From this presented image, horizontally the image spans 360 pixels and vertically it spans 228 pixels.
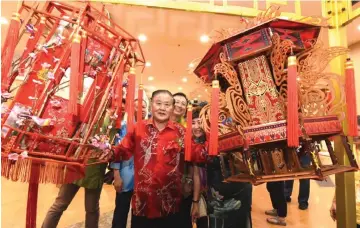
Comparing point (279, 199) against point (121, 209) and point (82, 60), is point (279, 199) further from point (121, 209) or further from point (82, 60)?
point (82, 60)

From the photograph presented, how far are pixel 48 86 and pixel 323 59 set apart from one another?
0.87 m

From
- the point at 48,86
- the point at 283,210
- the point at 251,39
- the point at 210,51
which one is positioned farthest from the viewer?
the point at 283,210

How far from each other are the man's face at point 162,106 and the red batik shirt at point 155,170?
8cm

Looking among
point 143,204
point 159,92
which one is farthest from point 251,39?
point 143,204

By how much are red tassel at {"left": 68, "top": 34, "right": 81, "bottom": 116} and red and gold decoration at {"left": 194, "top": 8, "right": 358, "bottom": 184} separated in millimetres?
417

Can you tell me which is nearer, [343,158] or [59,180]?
[59,180]

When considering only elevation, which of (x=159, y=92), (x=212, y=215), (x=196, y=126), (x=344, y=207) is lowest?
(x=212, y=215)

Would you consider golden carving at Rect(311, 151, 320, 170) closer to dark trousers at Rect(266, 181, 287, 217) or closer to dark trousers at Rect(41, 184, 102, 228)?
dark trousers at Rect(41, 184, 102, 228)

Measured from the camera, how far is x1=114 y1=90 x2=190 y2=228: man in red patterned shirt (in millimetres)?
1206

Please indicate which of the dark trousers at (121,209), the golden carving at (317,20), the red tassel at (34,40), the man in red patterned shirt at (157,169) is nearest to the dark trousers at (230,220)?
the man in red patterned shirt at (157,169)

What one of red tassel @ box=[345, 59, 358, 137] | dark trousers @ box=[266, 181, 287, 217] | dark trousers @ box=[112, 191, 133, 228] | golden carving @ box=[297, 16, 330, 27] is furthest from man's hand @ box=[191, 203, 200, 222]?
dark trousers @ box=[266, 181, 287, 217]

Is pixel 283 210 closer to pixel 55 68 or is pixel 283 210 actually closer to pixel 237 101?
pixel 237 101

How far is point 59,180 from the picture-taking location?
71 cm

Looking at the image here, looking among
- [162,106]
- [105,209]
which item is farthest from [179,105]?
[105,209]
